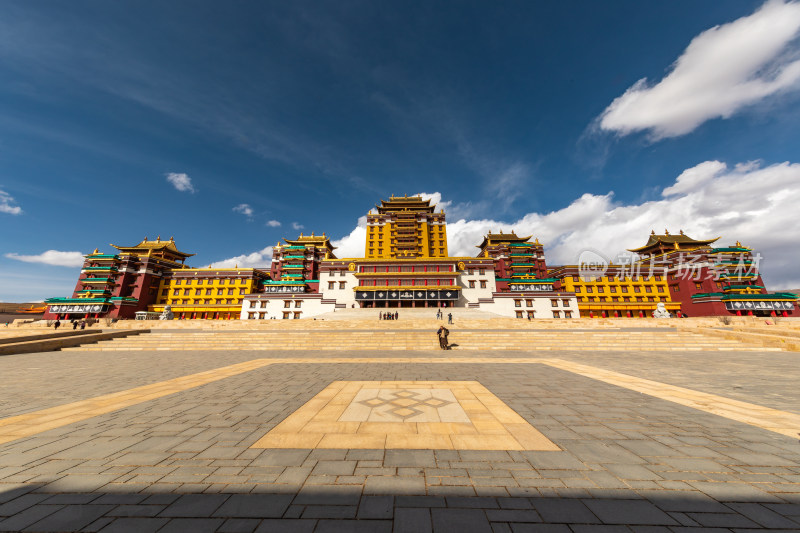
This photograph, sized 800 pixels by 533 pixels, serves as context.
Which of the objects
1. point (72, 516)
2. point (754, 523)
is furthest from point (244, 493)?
point (754, 523)

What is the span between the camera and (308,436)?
4.00 meters

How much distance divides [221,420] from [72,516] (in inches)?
95.0

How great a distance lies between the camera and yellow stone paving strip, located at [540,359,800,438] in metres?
4.46

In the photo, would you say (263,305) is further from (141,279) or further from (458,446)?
(458,446)

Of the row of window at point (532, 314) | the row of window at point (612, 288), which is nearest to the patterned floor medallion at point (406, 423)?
the row of window at point (532, 314)

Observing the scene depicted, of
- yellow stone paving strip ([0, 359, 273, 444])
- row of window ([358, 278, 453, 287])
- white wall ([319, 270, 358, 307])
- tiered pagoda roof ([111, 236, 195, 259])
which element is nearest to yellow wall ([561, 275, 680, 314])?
row of window ([358, 278, 453, 287])

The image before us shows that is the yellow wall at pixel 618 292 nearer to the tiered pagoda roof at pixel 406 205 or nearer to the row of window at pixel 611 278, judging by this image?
the row of window at pixel 611 278

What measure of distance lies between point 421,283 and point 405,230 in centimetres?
1914

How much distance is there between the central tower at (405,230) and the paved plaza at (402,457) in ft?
175

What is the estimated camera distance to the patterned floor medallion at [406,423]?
378 cm

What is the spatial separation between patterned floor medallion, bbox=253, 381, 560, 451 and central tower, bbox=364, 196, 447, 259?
175ft

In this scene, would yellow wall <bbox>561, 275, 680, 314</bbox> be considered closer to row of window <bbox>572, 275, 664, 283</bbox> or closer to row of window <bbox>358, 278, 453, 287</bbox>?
row of window <bbox>572, 275, 664, 283</bbox>

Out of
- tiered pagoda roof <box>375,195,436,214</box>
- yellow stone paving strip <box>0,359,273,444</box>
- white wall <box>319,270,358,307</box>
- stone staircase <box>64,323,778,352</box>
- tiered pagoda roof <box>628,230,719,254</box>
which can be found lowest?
yellow stone paving strip <box>0,359,273,444</box>

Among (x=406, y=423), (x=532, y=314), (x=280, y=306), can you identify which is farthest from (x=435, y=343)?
(x=280, y=306)
